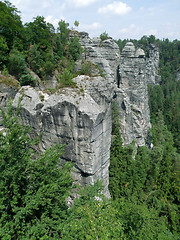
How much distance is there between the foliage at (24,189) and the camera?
7422mm

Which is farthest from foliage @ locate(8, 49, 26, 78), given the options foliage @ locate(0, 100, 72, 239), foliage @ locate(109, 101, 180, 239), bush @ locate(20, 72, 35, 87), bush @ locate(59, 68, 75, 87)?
foliage @ locate(109, 101, 180, 239)

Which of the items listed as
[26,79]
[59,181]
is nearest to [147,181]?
[59,181]

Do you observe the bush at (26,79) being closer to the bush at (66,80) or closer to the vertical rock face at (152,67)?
the bush at (66,80)

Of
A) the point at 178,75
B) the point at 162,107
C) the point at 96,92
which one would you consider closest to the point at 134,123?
the point at 96,92

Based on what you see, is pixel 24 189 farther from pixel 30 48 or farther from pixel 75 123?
pixel 30 48

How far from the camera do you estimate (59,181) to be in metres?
9.27

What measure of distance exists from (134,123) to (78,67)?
1702cm

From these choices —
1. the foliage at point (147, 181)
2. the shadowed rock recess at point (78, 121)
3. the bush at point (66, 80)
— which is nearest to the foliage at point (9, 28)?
the shadowed rock recess at point (78, 121)

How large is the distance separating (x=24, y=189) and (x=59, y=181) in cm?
181

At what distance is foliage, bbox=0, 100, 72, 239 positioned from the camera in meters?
7.42

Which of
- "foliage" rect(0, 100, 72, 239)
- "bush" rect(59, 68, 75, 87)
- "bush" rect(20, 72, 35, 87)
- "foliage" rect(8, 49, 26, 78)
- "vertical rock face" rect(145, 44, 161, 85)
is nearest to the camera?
"foliage" rect(0, 100, 72, 239)

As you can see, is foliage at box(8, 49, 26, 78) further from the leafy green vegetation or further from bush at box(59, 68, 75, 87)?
bush at box(59, 68, 75, 87)

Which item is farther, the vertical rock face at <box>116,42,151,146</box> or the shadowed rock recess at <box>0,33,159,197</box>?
the vertical rock face at <box>116,42,151,146</box>

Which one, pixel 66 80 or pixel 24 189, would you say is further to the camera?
pixel 66 80
